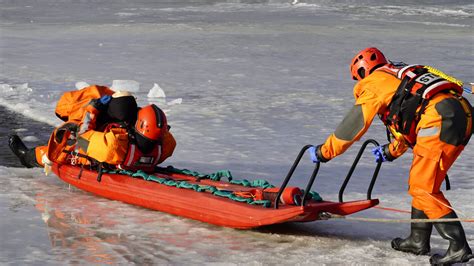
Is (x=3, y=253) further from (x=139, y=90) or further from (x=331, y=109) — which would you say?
(x=139, y=90)

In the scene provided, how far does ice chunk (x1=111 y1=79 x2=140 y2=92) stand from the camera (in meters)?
11.8

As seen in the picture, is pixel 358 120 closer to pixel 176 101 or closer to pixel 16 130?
pixel 16 130

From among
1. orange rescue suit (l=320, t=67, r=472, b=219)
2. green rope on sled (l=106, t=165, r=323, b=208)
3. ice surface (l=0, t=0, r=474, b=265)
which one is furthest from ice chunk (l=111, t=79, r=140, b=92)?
orange rescue suit (l=320, t=67, r=472, b=219)

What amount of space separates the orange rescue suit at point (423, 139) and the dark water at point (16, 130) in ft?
13.2

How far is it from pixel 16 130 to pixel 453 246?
6007mm

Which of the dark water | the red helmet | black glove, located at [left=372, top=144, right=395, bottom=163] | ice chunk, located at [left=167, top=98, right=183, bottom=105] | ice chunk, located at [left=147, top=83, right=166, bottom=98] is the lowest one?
the dark water

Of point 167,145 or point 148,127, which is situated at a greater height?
point 148,127

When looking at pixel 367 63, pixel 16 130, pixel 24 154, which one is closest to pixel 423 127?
pixel 367 63

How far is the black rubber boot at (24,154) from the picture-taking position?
7367 millimetres

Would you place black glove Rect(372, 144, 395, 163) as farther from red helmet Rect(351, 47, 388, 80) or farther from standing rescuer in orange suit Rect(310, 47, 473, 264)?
red helmet Rect(351, 47, 388, 80)

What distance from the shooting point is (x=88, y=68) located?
561 inches

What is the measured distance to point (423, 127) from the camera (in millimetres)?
4832

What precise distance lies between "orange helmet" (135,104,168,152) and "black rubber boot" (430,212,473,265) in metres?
2.45

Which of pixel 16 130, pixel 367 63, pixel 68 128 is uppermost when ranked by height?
pixel 367 63
